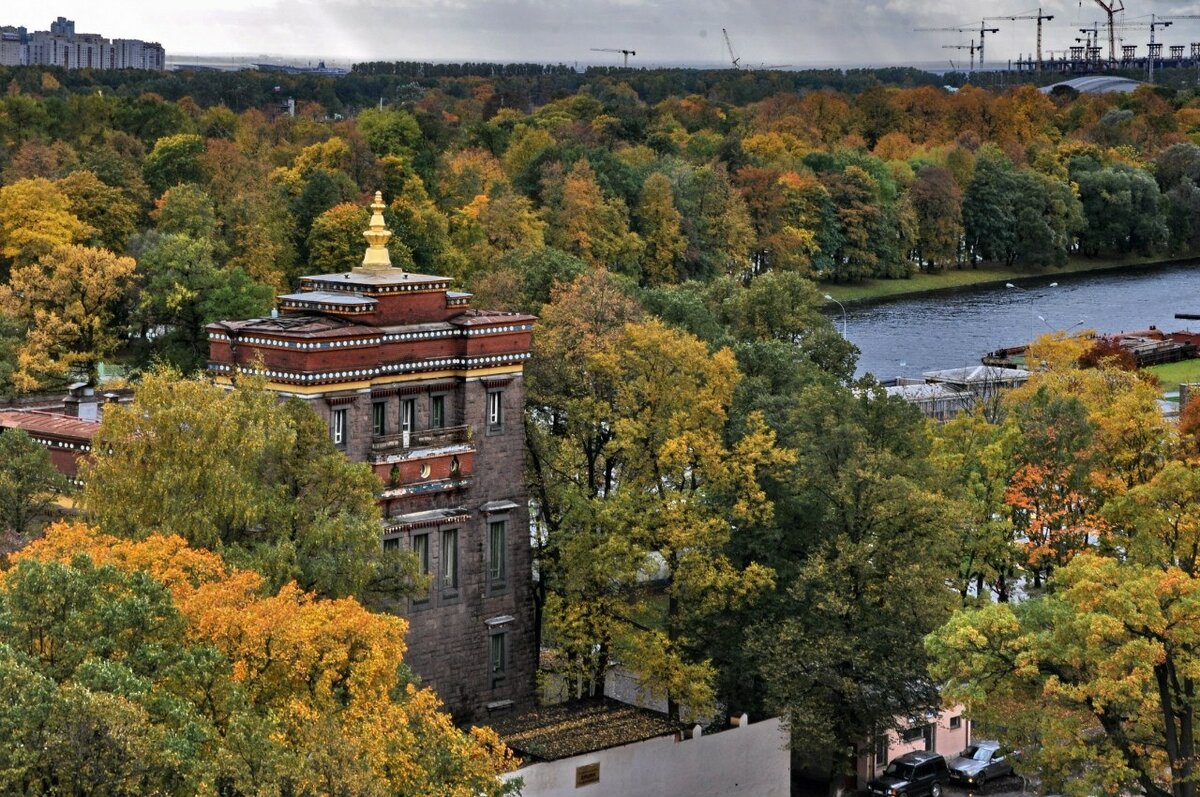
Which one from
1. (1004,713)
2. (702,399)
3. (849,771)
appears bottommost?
(849,771)

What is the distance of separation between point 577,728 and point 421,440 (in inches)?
344

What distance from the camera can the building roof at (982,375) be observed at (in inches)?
4717

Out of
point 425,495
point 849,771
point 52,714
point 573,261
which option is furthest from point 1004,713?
point 573,261

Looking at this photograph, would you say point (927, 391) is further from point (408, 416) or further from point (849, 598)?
point (408, 416)

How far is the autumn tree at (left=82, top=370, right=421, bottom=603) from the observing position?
55.8 m

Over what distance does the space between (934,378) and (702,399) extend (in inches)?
2410

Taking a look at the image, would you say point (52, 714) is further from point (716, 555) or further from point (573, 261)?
point (573, 261)

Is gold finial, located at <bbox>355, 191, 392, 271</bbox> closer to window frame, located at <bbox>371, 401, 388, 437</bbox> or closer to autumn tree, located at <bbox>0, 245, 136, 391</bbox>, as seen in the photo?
window frame, located at <bbox>371, 401, 388, 437</bbox>

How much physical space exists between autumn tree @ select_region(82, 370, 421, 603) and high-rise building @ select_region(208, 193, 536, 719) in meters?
3.12

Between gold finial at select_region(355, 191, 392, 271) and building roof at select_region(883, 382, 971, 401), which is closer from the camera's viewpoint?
gold finial at select_region(355, 191, 392, 271)

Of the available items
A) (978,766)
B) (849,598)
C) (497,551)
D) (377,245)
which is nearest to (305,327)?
(377,245)

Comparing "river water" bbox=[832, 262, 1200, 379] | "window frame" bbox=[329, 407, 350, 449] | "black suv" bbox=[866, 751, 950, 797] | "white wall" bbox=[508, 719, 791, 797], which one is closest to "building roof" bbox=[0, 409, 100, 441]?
"window frame" bbox=[329, 407, 350, 449]

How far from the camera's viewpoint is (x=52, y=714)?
4222cm

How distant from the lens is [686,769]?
6250 cm
